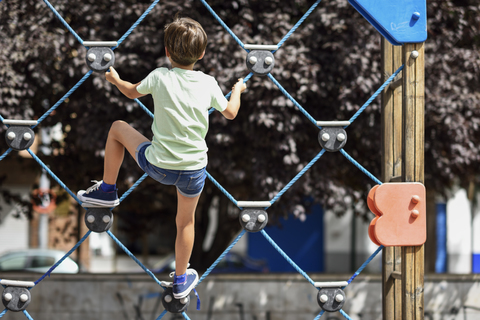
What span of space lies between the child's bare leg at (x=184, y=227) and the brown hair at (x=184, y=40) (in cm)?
64

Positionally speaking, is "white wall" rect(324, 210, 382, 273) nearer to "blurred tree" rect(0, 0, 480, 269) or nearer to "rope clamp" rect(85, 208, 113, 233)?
"blurred tree" rect(0, 0, 480, 269)

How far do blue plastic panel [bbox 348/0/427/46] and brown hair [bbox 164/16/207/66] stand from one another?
932 mm

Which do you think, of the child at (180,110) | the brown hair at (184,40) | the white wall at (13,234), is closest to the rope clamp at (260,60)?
the child at (180,110)

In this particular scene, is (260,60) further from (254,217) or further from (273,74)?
(273,74)

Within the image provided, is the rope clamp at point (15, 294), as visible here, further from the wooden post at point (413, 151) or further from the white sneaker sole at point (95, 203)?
the wooden post at point (413, 151)

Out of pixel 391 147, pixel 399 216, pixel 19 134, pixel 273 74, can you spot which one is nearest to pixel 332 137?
pixel 391 147

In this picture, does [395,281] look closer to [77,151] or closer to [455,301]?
[455,301]

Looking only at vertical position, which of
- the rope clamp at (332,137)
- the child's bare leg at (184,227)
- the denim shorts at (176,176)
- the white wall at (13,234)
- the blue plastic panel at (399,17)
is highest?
the blue plastic panel at (399,17)

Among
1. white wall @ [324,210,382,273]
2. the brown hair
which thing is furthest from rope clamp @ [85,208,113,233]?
white wall @ [324,210,382,273]

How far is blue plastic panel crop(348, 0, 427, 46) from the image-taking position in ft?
8.21

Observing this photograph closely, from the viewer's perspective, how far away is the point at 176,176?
6.95ft

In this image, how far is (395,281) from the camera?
2.61 meters

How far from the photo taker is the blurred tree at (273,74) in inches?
183

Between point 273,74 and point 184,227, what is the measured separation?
2.71 m
